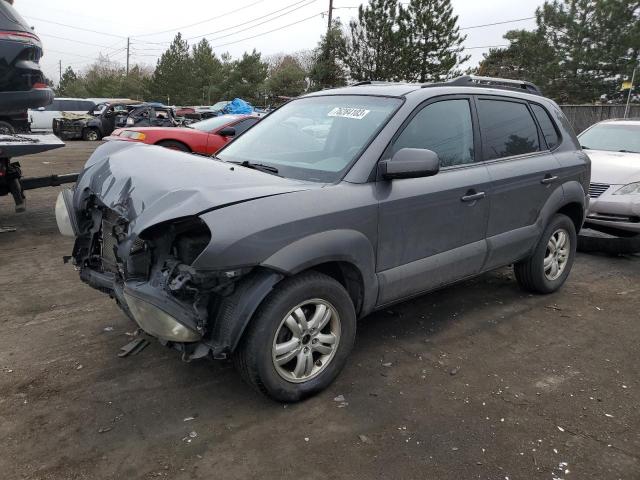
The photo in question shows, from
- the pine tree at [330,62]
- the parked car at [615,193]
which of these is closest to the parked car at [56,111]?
the pine tree at [330,62]

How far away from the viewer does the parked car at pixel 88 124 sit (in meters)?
24.5

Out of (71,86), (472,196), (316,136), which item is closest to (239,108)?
(316,136)

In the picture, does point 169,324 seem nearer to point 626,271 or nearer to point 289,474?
point 289,474

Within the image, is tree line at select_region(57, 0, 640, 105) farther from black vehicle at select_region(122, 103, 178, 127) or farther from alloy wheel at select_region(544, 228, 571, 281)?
alloy wheel at select_region(544, 228, 571, 281)

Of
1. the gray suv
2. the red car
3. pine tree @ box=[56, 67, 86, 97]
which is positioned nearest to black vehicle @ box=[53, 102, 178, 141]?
the red car

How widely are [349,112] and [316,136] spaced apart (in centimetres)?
29

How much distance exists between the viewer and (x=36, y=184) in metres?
6.85

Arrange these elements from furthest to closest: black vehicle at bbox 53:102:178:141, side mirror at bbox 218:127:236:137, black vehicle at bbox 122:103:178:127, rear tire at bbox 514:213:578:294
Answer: black vehicle at bbox 53:102:178:141, black vehicle at bbox 122:103:178:127, side mirror at bbox 218:127:236:137, rear tire at bbox 514:213:578:294

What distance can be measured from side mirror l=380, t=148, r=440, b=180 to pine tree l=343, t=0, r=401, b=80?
91.8 feet

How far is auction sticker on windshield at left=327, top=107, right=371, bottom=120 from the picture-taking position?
3696 millimetres

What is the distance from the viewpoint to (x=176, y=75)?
5512cm

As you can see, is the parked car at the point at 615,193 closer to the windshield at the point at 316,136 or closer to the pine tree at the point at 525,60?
the windshield at the point at 316,136

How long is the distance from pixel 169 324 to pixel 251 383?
1.96 ft

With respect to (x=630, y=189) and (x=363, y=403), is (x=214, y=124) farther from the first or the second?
(x=363, y=403)
